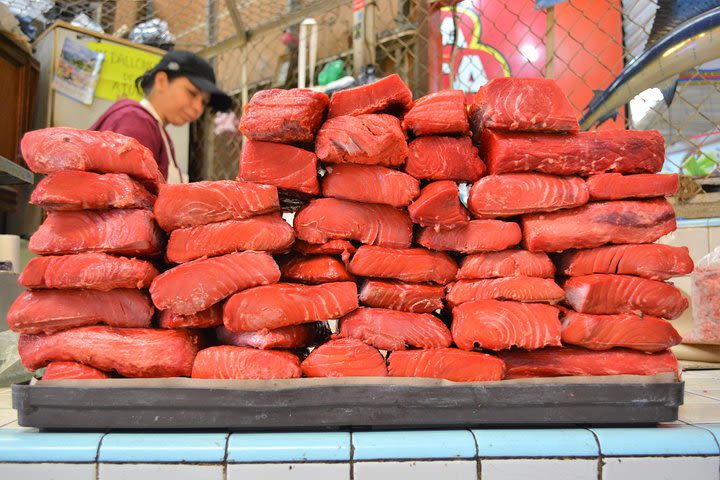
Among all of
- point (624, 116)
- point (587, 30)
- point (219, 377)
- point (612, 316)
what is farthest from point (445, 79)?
point (219, 377)

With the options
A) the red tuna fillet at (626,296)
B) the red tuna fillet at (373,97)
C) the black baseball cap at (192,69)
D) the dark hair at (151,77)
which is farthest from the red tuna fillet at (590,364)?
the dark hair at (151,77)

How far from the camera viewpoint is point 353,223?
1.76 metres

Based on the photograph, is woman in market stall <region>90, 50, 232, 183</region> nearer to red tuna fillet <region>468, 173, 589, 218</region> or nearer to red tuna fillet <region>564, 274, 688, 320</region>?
red tuna fillet <region>468, 173, 589, 218</region>

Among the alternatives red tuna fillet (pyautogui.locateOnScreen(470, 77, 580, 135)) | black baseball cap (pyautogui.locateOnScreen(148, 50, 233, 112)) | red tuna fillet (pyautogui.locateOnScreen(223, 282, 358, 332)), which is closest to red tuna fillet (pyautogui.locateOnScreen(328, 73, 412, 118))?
red tuna fillet (pyautogui.locateOnScreen(470, 77, 580, 135))

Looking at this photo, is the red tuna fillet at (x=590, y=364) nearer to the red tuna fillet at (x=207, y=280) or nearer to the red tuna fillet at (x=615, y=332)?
the red tuna fillet at (x=615, y=332)

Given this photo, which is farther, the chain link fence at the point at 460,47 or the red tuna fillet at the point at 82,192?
the chain link fence at the point at 460,47

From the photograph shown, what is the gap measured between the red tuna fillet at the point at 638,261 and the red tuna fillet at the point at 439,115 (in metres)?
0.65

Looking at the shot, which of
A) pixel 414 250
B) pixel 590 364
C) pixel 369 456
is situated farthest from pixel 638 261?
pixel 369 456

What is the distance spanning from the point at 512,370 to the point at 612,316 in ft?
1.26

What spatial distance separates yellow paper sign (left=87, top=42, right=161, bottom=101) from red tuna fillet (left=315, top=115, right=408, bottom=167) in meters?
4.72

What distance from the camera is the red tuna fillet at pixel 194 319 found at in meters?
1.71

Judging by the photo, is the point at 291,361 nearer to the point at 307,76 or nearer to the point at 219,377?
the point at 219,377

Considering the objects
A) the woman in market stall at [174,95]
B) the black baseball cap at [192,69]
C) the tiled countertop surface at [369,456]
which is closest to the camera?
the tiled countertop surface at [369,456]

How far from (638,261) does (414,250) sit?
2.52ft
